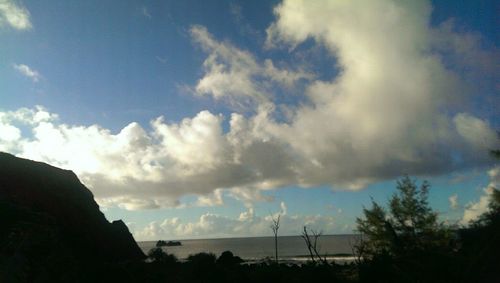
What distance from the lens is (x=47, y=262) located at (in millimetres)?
23781

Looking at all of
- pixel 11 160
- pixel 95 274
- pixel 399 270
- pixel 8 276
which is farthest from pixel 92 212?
pixel 399 270

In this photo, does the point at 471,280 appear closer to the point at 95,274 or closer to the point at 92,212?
the point at 95,274

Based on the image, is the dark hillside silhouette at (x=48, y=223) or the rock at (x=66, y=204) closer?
the dark hillside silhouette at (x=48, y=223)

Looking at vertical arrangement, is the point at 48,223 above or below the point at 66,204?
below

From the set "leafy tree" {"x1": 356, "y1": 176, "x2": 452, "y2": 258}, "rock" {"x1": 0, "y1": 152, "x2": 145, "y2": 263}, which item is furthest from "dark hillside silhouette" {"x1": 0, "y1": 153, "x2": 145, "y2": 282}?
"leafy tree" {"x1": 356, "y1": 176, "x2": 452, "y2": 258}

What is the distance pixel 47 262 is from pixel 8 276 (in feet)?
9.03

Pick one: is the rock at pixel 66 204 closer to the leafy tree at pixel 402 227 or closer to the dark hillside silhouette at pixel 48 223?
the dark hillside silhouette at pixel 48 223

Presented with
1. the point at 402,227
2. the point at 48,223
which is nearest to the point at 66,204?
the point at 48,223

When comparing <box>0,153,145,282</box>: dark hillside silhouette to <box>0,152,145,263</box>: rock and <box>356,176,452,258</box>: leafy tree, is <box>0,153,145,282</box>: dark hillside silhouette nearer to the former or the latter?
<box>0,152,145,263</box>: rock

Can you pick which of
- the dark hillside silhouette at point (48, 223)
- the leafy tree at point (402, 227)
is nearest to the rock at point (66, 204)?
the dark hillside silhouette at point (48, 223)

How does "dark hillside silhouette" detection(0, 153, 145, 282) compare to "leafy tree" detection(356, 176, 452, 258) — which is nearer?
"dark hillside silhouette" detection(0, 153, 145, 282)

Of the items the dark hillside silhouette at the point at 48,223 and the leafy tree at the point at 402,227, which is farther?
the leafy tree at the point at 402,227

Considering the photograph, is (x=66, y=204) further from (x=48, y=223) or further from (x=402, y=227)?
(x=402, y=227)

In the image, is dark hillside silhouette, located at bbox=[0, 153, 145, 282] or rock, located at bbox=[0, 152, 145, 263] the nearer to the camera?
dark hillside silhouette, located at bbox=[0, 153, 145, 282]
